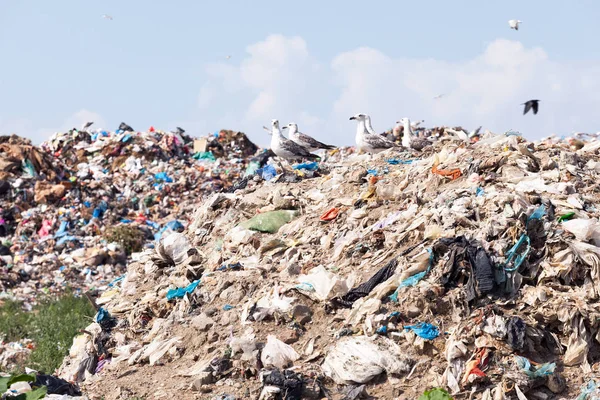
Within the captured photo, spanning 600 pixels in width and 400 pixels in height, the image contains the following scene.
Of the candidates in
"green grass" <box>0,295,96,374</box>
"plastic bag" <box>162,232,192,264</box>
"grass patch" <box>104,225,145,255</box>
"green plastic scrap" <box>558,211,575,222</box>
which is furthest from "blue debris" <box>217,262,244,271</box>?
Answer: "grass patch" <box>104,225,145,255</box>

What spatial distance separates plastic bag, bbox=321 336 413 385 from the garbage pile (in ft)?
27.2

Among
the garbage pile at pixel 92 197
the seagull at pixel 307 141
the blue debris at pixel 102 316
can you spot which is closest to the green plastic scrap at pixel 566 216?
the blue debris at pixel 102 316

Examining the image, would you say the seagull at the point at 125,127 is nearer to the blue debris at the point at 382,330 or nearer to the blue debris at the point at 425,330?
the blue debris at the point at 382,330

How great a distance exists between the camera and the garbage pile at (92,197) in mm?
15250

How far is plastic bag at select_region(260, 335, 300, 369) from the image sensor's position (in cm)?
607

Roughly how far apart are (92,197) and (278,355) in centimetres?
1326

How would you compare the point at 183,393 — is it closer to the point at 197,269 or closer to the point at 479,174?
the point at 197,269

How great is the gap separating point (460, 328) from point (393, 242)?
136cm

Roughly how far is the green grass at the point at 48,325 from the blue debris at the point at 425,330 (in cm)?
470

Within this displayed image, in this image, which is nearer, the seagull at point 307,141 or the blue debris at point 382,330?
the blue debris at point 382,330

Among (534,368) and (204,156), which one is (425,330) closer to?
(534,368)

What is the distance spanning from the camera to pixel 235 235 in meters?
8.41

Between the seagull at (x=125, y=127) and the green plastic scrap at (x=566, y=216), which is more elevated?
the seagull at (x=125, y=127)

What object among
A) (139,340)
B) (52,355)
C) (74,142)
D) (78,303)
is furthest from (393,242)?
(74,142)
